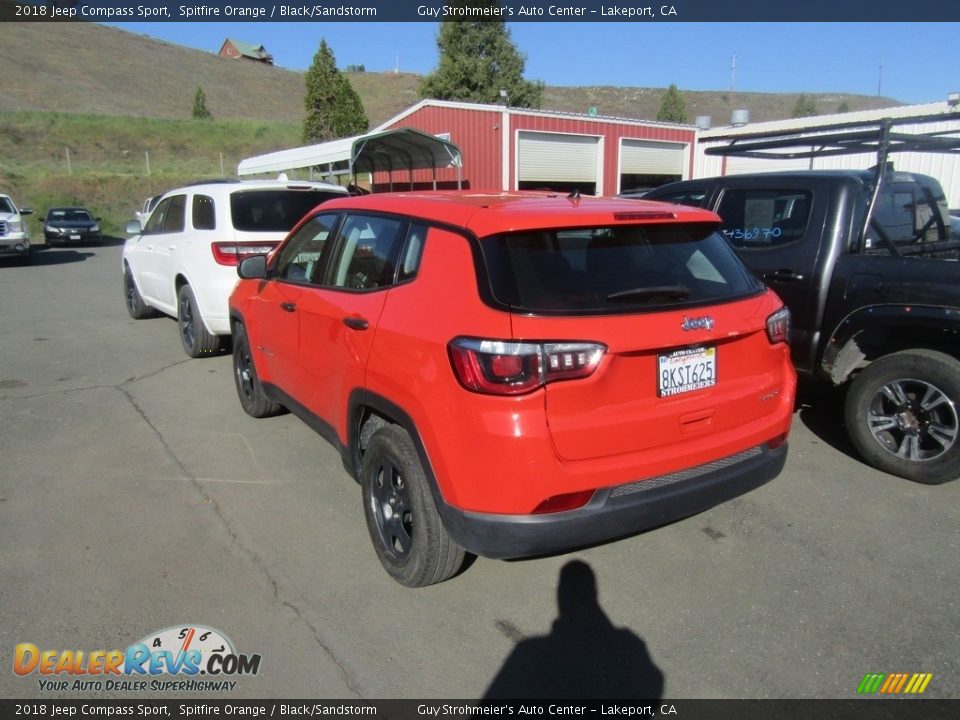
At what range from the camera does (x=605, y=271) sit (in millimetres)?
2898

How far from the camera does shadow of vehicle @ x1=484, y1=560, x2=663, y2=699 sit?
8.56 ft

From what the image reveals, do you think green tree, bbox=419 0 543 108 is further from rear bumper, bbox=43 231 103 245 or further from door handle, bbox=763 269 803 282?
door handle, bbox=763 269 803 282

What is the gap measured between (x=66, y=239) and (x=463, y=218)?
24.4 meters

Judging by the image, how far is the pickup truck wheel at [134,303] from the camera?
31.9 feet

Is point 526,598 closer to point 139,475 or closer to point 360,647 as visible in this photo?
point 360,647

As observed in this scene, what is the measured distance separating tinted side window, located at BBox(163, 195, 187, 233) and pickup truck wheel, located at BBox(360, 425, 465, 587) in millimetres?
5104

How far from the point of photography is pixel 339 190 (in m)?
7.60

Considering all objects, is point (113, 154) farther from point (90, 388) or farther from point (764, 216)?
point (764, 216)

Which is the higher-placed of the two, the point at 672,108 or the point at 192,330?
the point at 672,108

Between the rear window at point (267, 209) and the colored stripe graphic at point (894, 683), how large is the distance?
19.1 feet

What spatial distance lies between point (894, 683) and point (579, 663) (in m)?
1.15

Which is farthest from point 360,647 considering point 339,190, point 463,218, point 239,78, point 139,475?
point 239,78

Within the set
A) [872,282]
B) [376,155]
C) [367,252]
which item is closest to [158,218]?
[367,252]

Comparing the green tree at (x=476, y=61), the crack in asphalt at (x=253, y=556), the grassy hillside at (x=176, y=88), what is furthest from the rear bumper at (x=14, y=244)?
the grassy hillside at (x=176, y=88)
